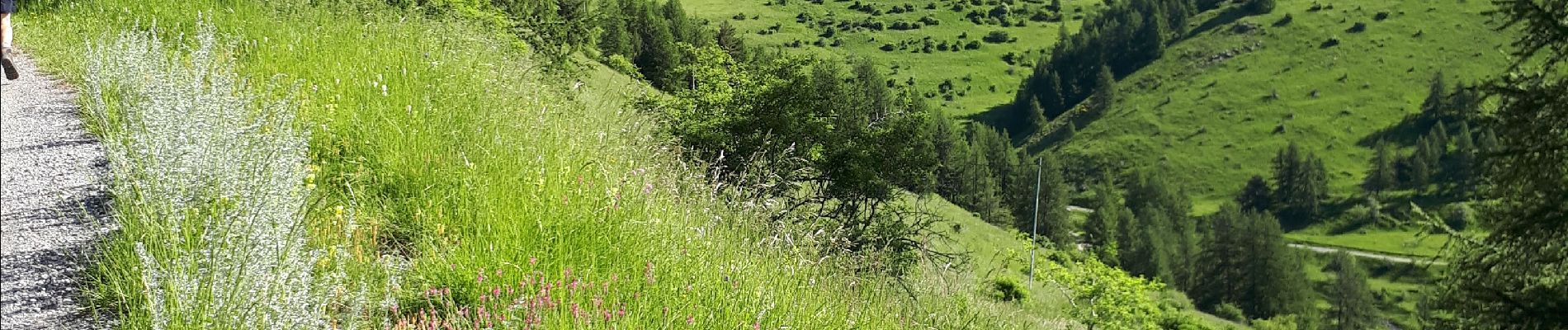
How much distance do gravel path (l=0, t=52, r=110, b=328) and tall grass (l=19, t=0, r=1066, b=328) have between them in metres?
0.13

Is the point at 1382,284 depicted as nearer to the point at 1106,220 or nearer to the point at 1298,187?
the point at 1298,187

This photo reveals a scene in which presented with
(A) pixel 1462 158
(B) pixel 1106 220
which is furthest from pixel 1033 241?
(A) pixel 1462 158

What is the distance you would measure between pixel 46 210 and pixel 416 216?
1.37 meters

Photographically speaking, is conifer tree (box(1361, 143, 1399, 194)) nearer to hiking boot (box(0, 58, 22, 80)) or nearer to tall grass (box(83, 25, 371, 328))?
hiking boot (box(0, 58, 22, 80))

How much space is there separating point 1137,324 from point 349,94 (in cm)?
2419

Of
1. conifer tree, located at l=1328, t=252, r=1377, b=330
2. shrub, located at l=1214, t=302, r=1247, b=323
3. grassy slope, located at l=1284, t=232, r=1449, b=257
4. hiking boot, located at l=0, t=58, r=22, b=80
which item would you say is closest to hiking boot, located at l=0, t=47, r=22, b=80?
hiking boot, located at l=0, t=58, r=22, b=80

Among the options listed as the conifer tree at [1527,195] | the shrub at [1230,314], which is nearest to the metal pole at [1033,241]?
the conifer tree at [1527,195]

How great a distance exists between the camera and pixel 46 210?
416cm

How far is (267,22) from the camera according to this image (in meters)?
7.76

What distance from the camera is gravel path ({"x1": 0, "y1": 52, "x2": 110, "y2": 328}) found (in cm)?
326

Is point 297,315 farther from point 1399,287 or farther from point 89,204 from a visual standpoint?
point 1399,287

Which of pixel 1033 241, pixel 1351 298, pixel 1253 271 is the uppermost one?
pixel 1033 241

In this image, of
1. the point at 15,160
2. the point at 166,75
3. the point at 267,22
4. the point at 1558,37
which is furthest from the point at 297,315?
the point at 1558,37

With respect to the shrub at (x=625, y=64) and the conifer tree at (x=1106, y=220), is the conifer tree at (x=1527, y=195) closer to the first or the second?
the shrub at (x=625, y=64)
